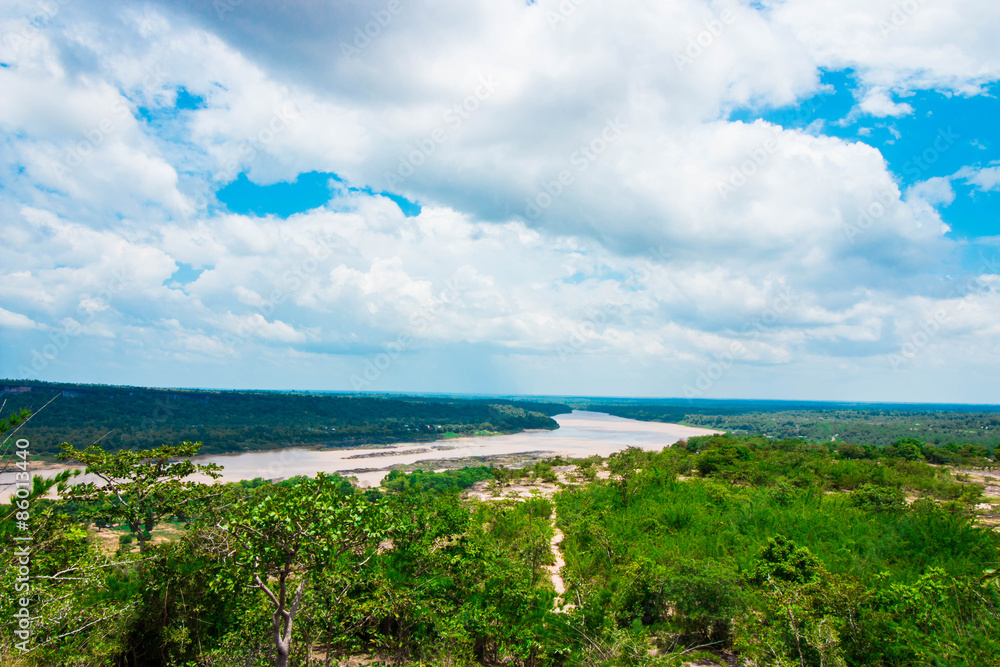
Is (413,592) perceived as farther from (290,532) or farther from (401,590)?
(290,532)

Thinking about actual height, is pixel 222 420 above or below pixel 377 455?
above

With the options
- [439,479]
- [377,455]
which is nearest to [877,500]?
[439,479]

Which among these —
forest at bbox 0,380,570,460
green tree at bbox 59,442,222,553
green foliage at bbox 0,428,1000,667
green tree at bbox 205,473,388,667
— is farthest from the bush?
forest at bbox 0,380,570,460

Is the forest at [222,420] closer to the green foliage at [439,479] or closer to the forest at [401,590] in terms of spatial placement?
the green foliage at [439,479]

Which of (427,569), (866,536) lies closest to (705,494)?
(866,536)

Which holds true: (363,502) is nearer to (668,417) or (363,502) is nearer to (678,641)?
(678,641)

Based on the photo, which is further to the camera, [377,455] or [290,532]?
[377,455]

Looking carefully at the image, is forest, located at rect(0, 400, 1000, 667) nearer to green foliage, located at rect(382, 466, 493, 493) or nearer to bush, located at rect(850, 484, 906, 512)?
bush, located at rect(850, 484, 906, 512)
